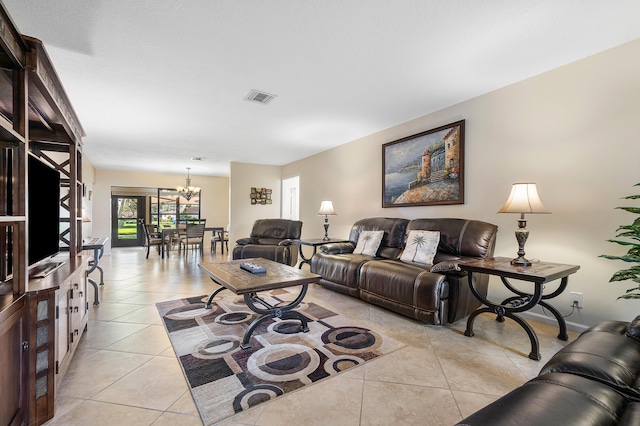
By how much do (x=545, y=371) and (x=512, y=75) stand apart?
280 cm

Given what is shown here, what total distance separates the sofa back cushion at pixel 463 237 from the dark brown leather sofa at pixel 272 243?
2523 mm

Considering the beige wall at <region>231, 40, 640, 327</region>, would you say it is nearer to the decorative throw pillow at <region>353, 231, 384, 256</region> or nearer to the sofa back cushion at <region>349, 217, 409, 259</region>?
the sofa back cushion at <region>349, 217, 409, 259</region>

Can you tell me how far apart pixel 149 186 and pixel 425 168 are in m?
8.35

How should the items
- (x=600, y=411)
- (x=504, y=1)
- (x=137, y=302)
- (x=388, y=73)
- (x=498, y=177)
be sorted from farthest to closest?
(x=137, y=302) < (x=498, y=177) < (x=388, y=73) < (x=504, y=1) < (x=600, y=411)

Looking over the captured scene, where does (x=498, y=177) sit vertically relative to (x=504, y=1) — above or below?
below

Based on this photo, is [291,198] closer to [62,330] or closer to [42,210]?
[42,210]

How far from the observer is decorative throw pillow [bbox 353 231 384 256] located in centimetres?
396

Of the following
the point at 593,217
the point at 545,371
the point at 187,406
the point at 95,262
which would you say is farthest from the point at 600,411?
the point at 95,262

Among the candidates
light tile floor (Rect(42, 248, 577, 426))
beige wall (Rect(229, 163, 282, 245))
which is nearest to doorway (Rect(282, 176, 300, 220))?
beige wall (Rect(229, 163, 282, 245))

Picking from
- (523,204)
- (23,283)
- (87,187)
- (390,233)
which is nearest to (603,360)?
(523,204)

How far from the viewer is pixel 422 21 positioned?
2.05m

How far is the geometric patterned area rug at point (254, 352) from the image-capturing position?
1.73 metres

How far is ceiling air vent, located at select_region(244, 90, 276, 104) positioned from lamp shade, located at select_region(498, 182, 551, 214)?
8.63 ft

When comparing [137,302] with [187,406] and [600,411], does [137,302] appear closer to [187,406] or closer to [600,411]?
[187,406]
